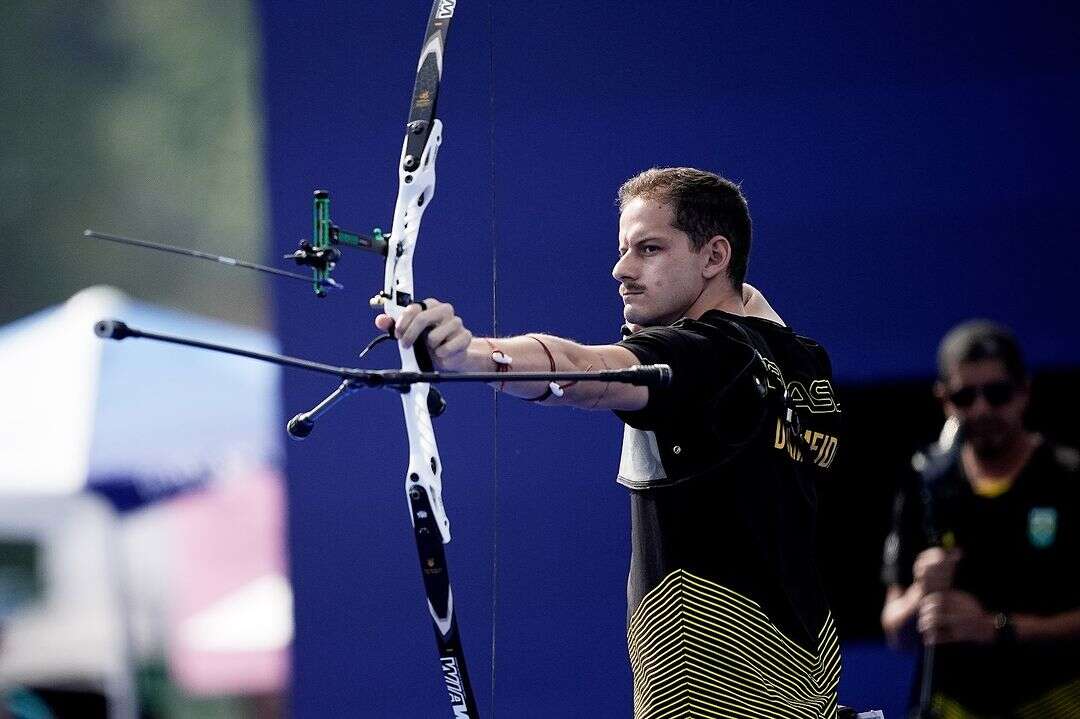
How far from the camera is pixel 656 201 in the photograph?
250 cm

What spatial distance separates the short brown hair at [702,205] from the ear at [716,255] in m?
0.01

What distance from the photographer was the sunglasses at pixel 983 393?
1.76 m

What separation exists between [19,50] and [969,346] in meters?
3.14

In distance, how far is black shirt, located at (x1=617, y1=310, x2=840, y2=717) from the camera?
7.29 feet

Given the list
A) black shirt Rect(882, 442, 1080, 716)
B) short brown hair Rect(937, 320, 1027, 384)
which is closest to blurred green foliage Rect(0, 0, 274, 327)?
short brown hair Rect(937, 320, 1027, 384)

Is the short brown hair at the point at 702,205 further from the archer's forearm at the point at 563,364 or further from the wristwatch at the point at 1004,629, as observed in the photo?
the wristwatch at the point at 1004,629

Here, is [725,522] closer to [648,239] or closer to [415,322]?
[648,239]

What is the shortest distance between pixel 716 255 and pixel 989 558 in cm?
91

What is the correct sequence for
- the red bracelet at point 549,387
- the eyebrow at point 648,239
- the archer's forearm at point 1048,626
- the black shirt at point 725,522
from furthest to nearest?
the eyebrow at point 648,239 → the black shirt at point 725,522 → the red bracelet at point 549,387 → the archer's forearm at point 1048,626

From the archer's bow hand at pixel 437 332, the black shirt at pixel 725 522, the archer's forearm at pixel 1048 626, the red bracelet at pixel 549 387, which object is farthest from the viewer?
the black shirt at pixel 725 522

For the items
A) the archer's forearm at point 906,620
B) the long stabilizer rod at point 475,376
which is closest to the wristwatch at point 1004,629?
the archer's forearm at point 906,620

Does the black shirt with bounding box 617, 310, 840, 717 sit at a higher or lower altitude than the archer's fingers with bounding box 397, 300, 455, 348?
lower

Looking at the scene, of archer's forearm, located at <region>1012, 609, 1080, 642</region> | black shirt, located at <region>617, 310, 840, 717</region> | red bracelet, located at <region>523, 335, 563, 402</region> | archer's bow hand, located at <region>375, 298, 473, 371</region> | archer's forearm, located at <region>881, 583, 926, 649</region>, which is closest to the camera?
archer's forearm, located at <region>881, 583, 926, 649</region>

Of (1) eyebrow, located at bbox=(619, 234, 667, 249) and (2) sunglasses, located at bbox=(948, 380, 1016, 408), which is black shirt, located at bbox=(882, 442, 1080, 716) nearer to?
(2) sunglasses, located at bbox=(948, 380, 1016, 408)
